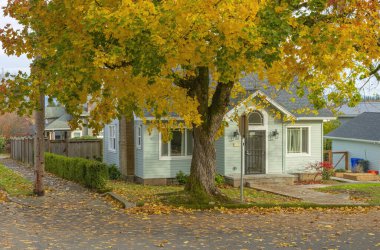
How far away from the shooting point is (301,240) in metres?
11.2

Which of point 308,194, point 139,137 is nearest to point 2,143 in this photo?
point 139,137

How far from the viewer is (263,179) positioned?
25.8 metres

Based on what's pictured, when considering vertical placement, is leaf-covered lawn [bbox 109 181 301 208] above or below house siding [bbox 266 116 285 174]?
below

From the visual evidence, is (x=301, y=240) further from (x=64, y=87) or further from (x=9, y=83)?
(x=9, y=83)

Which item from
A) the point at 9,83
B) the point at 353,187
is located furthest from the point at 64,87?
the point at 353,187

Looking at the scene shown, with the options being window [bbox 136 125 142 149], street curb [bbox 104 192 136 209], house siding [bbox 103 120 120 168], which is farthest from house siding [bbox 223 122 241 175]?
street curb [bbox 104 192 136 209]

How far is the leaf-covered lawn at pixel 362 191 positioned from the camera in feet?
71.5

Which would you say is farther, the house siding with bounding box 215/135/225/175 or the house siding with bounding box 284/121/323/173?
the house siding with bounding box 284/121/323/173

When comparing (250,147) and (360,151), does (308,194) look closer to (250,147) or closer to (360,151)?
(250,147)

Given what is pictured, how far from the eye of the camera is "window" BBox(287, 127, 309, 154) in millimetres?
28062

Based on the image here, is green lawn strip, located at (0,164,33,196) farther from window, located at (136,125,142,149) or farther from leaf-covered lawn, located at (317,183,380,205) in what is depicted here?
leaf-covered lawn, located at (317,183,380,205)

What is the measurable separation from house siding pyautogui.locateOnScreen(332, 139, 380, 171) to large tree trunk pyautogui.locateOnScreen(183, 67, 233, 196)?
1879 cm

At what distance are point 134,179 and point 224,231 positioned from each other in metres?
15.6

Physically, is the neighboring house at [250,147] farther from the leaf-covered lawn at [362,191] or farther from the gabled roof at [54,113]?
the gabled roof at [54,113]
